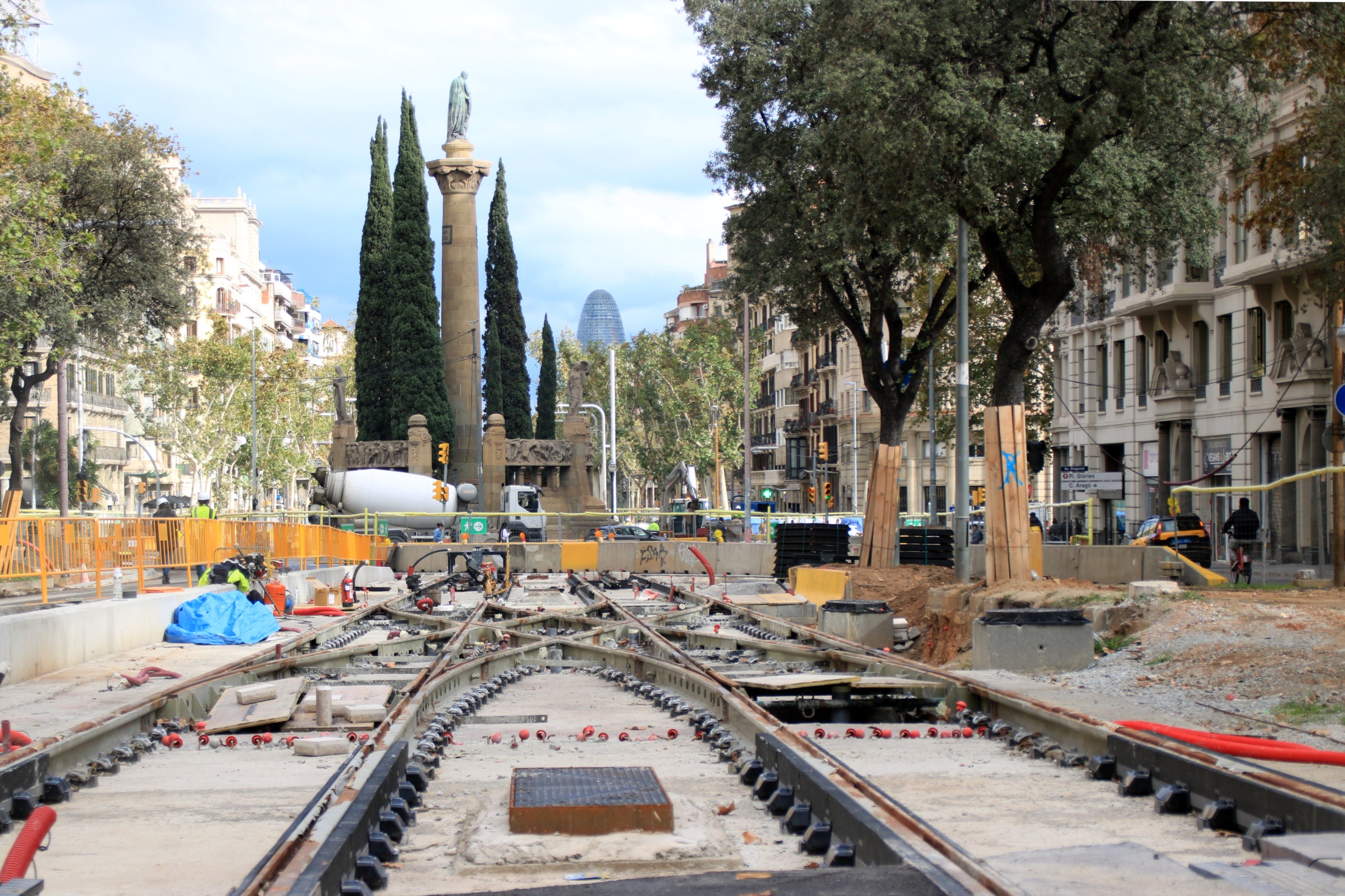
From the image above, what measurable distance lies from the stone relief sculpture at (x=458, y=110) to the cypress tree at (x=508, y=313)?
14.6m

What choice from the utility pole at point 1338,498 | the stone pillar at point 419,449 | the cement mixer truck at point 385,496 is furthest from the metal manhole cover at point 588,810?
the stone pillar at point 419,449

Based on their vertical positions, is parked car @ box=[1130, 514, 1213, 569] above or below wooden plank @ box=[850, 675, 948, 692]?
above

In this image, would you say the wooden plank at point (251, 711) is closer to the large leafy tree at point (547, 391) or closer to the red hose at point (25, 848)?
the red hose at point (25, 848)

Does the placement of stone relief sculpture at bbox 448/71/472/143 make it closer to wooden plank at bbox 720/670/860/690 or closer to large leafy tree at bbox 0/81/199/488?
large leafy tree at bbox 0/81/199/488

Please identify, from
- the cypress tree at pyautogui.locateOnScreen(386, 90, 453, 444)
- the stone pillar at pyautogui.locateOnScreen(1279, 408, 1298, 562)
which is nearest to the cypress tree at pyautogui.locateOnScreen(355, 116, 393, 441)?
the cypress tree at pyautogui.locateOnScreen(386, 90, 453, 444)

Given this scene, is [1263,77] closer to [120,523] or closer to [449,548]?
[120,523]

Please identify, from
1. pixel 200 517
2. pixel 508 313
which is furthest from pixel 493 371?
pixel 200 517

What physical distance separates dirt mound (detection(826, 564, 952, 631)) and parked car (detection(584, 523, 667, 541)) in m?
23.5

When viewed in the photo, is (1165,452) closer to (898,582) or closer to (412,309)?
(898,582)

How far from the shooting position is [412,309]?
241 ft

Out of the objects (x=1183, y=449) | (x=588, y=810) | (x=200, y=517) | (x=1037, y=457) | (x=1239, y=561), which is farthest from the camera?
(x=1183, y=449)

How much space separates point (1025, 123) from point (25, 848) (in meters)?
19.9

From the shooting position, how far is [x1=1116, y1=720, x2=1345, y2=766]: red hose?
7344 mm

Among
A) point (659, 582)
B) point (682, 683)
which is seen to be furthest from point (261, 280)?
point (682, 683)
